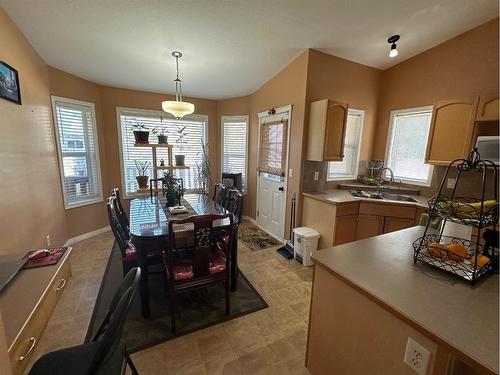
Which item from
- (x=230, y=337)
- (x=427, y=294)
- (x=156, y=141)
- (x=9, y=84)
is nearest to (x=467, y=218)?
(x=427, y=294)

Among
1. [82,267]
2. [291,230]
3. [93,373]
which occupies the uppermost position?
[93,373]

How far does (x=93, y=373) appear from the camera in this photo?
0.86m

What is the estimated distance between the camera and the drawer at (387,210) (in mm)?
2725

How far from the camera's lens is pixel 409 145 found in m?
3.36

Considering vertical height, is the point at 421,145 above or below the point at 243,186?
above

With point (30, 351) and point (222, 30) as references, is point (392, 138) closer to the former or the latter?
point (222, 30)

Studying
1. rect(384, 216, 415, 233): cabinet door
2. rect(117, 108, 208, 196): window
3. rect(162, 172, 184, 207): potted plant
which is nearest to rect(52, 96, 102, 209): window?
rect(117, 108, 208, 196): window

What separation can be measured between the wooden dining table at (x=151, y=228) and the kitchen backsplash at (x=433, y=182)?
55.8 inches

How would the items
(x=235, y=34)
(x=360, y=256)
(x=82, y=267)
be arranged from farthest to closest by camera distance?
(x=82, y=267), (x=235, y=34), (x=360, y=256)

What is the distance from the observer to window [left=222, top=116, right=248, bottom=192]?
14.7ft

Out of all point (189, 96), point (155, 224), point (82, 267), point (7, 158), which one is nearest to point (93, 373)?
point (155, 224)

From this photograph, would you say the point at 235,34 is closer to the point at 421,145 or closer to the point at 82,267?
the point at 421,145

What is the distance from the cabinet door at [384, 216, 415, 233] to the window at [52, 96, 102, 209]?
14.6 feet

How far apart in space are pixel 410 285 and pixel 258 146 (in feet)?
11.1
